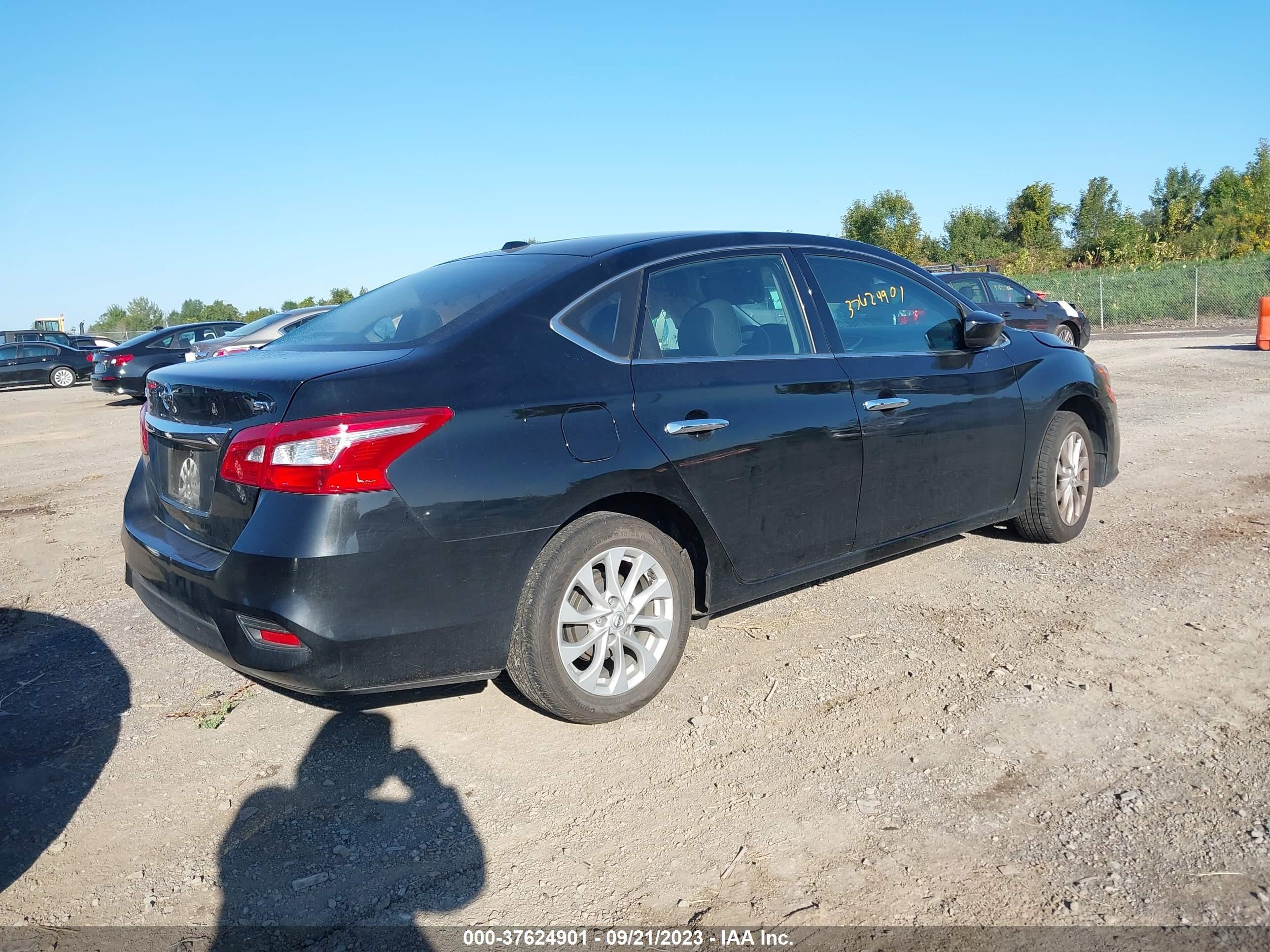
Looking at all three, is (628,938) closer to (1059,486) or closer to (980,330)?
(980,330)

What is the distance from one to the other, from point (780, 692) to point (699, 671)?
373mm

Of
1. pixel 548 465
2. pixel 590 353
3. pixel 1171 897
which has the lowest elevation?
pixel 1171 897

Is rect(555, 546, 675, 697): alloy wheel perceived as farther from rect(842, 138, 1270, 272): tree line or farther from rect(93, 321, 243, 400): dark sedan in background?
rect(842, 138, 1270, 272): tree line

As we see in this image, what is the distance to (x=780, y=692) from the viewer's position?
3746mm

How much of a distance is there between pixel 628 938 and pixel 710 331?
2267 mm

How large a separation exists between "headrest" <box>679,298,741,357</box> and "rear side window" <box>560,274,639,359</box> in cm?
24

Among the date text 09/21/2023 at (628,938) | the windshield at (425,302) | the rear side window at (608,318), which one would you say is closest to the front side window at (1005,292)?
the windshield at (425,302)

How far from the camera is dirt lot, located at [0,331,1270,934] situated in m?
2.54

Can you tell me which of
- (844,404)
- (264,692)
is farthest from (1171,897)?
(264,692)

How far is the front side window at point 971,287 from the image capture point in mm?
17250

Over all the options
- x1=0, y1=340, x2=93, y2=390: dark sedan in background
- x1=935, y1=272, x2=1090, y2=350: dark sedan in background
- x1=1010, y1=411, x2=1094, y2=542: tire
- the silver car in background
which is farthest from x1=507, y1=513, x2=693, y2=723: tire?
x1=0, y1=340, x2=93, y2=390: dark sedan in background

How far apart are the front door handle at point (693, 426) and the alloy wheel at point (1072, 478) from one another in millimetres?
2571

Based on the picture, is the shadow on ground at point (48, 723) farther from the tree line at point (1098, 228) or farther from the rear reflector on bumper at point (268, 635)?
the tree line at point (1098, 228)

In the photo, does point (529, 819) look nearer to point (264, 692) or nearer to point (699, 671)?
point (699, 671)
